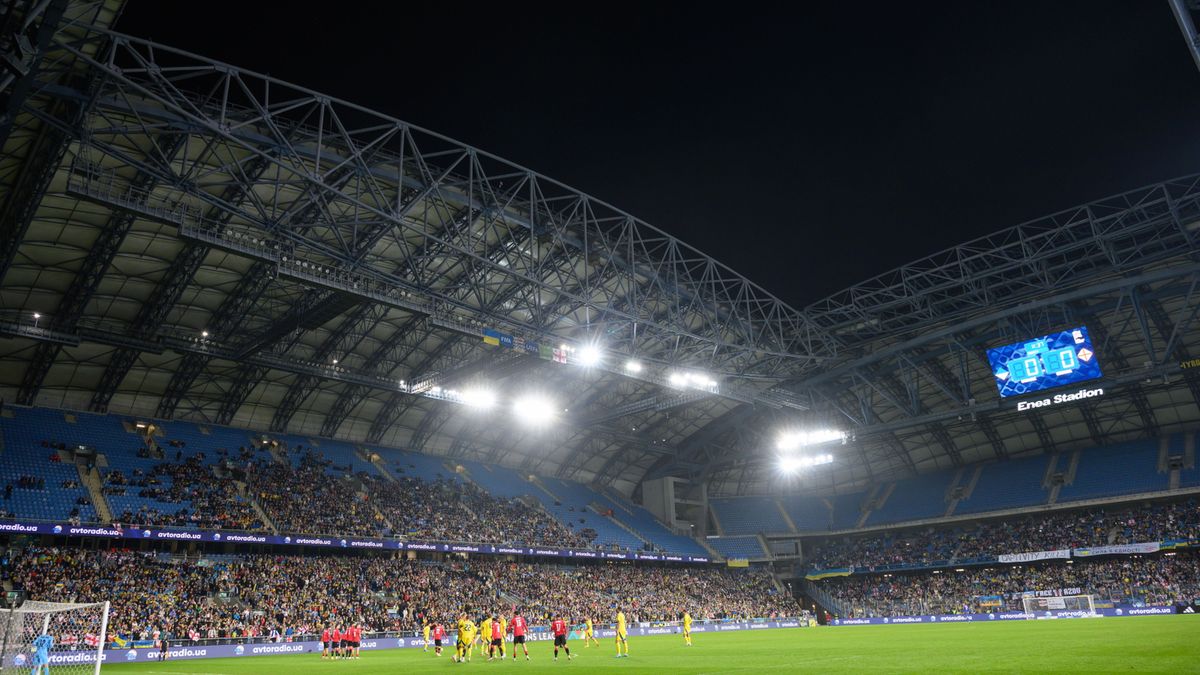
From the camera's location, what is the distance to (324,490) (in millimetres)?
51906

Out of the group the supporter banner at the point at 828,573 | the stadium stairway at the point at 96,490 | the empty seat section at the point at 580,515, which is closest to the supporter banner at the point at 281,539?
the stadium stairway at the point at 96,490

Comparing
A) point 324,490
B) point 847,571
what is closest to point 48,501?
point 324,490

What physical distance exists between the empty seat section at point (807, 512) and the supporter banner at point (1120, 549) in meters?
24.0

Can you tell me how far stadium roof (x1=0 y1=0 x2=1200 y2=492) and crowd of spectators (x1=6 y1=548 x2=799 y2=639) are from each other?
11677mm

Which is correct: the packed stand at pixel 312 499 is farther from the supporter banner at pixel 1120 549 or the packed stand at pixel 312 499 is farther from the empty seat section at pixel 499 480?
the supporter banner at pixel 1120 549

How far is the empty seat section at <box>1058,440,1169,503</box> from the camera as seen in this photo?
57.8 meters

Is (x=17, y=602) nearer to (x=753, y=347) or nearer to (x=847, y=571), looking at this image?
(x=753, y=347)

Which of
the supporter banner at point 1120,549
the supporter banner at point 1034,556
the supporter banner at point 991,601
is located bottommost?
the supporter banner at point 991,601

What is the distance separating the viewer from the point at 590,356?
42812mm

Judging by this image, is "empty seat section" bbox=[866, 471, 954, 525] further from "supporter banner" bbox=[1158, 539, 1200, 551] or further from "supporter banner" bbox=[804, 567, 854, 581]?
"supporter banner" bbox=[1158, 539, 1200, 551]

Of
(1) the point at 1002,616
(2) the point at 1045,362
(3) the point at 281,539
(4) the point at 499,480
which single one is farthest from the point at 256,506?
(1) the point at 1002,616

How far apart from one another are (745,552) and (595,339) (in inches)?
1588

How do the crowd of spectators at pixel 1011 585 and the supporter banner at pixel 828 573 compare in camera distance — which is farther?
the supporter banner at pixel 828 573

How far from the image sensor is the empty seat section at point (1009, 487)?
63188 mm
